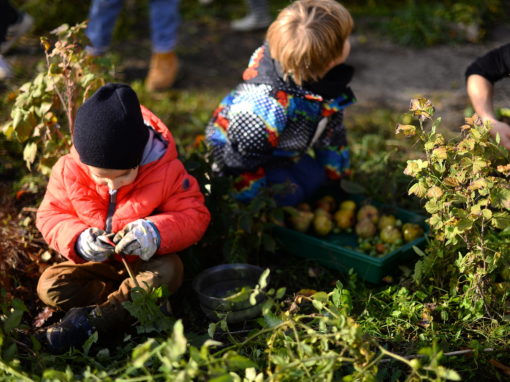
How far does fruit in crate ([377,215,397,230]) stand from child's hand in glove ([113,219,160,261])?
4.20ft

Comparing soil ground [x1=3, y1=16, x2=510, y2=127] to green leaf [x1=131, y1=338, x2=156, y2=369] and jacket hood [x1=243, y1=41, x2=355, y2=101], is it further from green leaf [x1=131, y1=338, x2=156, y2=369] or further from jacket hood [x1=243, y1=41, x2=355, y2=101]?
green leaf [x1=131, y1=338, x2=156, y2=369]

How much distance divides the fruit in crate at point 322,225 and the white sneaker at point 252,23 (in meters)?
3.78

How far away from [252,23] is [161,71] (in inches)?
71.1

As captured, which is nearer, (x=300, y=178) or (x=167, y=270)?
(x=167, y=270)

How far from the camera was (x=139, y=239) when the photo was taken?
253 centimetres

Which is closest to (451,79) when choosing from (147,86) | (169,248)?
(147,86)

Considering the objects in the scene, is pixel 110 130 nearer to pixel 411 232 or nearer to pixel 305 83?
pixel 305 83

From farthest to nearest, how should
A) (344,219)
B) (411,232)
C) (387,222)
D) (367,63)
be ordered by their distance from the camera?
(367,63)
(344,219)
(387,222)
(411,232)

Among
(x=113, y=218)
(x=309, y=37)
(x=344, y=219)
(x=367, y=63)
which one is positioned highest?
(x=309, y=37)

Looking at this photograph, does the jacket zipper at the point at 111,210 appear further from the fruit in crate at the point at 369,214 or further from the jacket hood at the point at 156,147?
the fruit in crate at the point at 369,214

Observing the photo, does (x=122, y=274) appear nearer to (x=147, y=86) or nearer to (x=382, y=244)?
(x=382, y=244)

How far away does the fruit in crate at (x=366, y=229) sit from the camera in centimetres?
336

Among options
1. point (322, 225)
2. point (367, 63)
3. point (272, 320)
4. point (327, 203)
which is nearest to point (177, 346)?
point (272, 320)

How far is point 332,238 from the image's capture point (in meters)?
3.45
